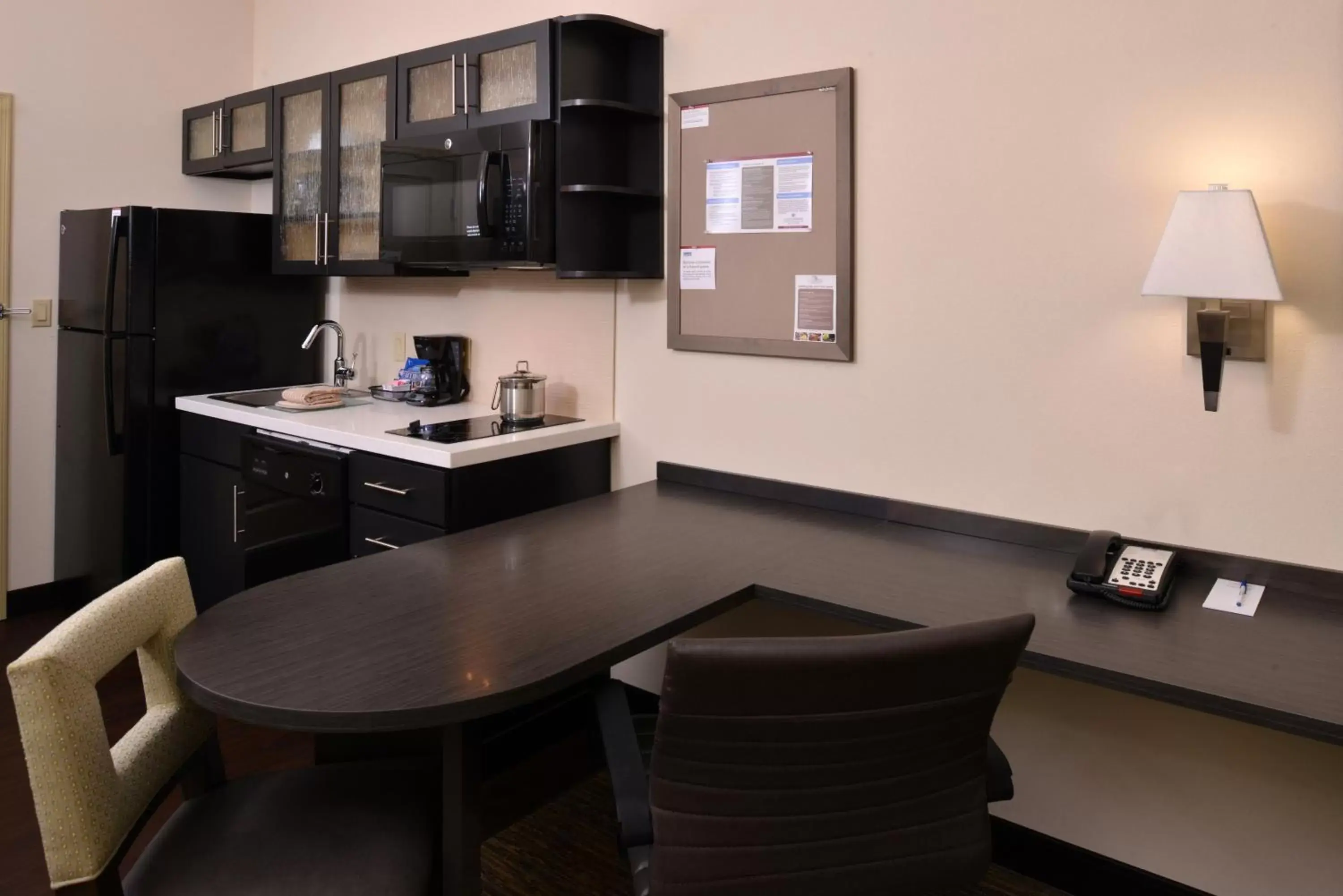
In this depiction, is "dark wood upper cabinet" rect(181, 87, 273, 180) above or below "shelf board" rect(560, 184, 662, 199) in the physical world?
above

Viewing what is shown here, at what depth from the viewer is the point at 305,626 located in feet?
5.05

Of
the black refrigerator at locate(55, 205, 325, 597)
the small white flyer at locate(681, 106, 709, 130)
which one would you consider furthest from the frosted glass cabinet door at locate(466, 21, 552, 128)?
the black refrigerator at locate(55, 205, 325, 597)

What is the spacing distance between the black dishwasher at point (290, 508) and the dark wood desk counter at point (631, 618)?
0.82m

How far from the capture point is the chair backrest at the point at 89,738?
3.83 ft

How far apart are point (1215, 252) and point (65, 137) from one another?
3.93 meters

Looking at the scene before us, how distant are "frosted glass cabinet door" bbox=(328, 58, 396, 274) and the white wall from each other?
1.16 m

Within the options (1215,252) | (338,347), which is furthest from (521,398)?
(1215,252)

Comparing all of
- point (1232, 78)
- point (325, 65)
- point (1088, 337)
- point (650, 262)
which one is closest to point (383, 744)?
point (650, 262)

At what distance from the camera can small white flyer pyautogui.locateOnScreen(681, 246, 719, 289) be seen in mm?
2631

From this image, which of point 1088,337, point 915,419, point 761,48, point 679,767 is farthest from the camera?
point 761,48

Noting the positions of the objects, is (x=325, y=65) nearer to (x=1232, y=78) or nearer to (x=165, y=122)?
(x=165, y=122)

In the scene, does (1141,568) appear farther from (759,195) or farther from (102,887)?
(102,887)

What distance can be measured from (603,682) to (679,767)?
279 mm

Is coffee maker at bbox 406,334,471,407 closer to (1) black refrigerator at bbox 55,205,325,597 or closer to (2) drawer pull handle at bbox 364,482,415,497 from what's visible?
(2) drawer pull handle at bbox 364,482,415,497
